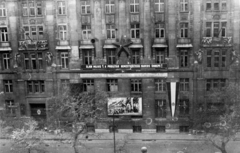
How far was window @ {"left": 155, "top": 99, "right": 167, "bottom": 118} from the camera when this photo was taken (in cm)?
4219

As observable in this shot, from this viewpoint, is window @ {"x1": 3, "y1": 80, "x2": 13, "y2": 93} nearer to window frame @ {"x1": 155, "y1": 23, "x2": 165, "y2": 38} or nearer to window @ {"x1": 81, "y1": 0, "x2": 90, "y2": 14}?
window @ {"x1": 81, "y1": 0, "x2": 90, "y2": 14}

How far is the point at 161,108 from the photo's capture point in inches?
1667

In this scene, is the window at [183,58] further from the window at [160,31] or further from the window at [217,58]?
the window at [160,31]

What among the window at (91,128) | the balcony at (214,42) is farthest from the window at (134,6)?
the window at (91,128)

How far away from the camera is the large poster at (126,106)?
42.0 meters

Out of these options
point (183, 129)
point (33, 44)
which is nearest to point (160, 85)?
point (183, 129)

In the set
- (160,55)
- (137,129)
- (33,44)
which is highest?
(33,44)

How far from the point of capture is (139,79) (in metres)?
41.7

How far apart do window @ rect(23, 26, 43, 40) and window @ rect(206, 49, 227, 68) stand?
82.6ft

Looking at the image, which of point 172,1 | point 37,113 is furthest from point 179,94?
point 37,113

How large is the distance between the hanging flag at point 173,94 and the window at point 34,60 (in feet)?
65.0

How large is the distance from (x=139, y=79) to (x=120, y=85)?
301 cm

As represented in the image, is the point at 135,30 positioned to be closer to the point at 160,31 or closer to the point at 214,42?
the point at 160,31

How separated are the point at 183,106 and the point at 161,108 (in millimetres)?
3298
